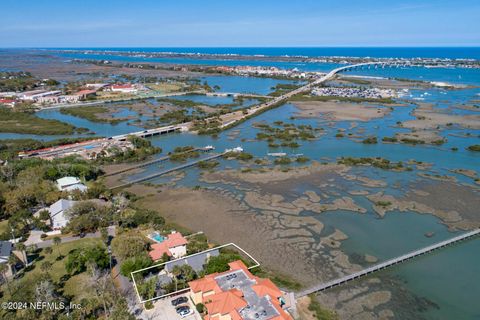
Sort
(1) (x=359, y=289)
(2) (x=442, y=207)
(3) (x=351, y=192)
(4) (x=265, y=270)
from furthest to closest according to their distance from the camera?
1. (3) (x=351, y=192)
2. (2) (x=442, y=207)
3. (4) (x=265, y=270)
4. (1) (x=359, y=289)

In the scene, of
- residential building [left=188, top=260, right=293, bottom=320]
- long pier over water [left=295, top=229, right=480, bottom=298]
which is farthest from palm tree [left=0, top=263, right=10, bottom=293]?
long pier over water [left=295, top=229, right=480, bottom=298]

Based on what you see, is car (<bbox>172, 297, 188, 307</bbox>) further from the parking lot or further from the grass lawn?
the grass lawn

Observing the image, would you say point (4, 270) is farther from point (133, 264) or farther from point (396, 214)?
point (396, 214)

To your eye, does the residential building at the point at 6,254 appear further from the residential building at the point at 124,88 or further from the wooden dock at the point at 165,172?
the residential building at the point at 124,88

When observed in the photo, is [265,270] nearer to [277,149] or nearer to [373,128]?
[277,149]

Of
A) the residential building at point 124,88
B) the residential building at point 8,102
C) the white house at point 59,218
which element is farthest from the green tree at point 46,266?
the residential building at point 124,88

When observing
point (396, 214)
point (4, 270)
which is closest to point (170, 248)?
point (4, 270)

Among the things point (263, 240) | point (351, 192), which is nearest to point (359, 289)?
point (263, 240)
